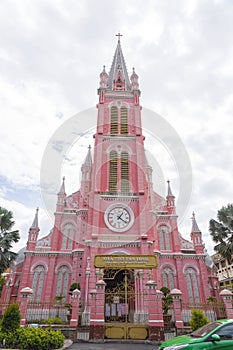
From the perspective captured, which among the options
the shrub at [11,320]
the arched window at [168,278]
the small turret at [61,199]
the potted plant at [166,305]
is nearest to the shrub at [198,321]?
the potted plant at [166,305]

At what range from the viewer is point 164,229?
24125 millimetres

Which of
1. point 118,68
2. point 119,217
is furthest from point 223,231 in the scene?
point 118,68

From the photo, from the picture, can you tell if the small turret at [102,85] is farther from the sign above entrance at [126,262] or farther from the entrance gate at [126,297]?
the sign above entrance at [126,262]

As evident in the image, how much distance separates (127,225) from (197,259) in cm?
783

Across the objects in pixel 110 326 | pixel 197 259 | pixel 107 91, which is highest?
pixel 107 91

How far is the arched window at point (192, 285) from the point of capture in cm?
2069

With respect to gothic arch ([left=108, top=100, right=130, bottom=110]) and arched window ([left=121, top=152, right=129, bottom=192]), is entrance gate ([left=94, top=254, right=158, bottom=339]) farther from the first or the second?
gothic arch ([left=108, top=100, right=130, bottom=110])

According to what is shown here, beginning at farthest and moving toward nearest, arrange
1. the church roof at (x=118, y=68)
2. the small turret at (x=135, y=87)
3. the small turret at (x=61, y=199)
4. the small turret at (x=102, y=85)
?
the church roof at (x=118, y=68)
the small turret at (x=135, y=87)
the small turret at (x=102, y=85)
the small turret at (x=61, y=199)

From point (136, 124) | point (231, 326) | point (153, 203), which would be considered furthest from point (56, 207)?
point (231, 326)

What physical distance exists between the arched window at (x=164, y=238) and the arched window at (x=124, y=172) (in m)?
5.82

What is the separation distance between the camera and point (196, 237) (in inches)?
925

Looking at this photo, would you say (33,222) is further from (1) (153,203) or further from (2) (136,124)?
(2) (136,124)

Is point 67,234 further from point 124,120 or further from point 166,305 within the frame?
point 124,120

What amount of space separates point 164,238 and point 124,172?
7.55 meters
